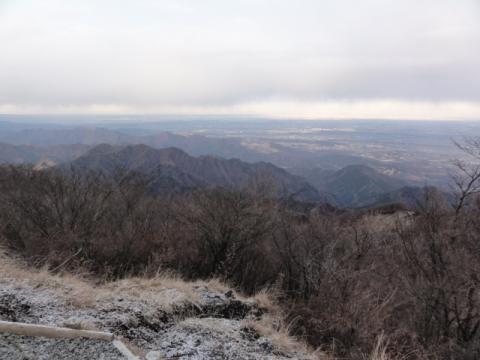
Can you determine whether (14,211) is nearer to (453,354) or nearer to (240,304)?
(240,304)

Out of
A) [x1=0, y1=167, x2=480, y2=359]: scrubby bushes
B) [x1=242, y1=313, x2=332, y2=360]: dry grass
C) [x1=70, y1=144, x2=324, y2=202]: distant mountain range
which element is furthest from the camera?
[x1=70, y1=144, x2=324, y2=202]: distant mountain range

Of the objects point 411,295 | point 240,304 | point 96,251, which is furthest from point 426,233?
point 96,251

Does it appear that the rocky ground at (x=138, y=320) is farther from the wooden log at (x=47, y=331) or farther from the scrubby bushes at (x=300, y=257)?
the scrubby bushes at (x=300, y=257)

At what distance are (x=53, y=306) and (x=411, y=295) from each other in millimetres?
8844

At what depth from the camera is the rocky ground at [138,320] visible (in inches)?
141

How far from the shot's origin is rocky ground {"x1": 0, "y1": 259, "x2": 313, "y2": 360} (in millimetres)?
3590

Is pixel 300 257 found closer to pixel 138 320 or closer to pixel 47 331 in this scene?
pixel 138 320

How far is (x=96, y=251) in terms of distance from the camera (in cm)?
947

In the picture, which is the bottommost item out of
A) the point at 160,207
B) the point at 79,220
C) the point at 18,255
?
the point at 160,207

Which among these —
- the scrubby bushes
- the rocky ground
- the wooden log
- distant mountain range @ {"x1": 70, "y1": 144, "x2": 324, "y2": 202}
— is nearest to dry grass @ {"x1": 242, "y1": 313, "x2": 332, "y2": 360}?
the rocky ground

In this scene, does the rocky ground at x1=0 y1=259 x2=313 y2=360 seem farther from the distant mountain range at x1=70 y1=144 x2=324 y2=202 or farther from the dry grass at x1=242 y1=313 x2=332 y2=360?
the distant mountain range at x1=70 y1=144 x2=324 y2=202

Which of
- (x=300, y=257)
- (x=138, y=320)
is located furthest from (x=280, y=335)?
(x=300, y=257)

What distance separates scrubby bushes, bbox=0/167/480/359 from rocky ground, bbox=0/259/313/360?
2.99 feet

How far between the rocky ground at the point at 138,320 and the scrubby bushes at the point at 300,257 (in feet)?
2.99
